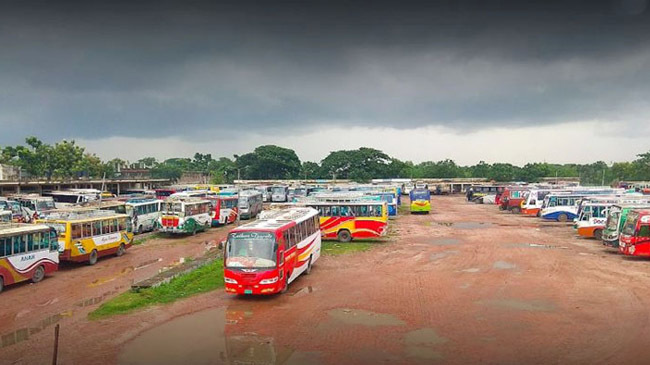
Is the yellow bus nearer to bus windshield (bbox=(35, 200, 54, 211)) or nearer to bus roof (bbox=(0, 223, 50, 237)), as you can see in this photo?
bus roof (bbox=(0, 223, 50, 237))

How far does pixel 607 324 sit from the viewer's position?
14.4 meters

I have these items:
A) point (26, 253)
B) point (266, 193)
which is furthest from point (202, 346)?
point (266, 193)

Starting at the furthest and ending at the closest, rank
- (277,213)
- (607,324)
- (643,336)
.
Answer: (277,213)
(607,324)
(643,336)

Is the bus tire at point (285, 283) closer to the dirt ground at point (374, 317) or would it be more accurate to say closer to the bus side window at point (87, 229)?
the dirt ground at point (374, 317)

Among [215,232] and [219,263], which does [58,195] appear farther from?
[219,263]

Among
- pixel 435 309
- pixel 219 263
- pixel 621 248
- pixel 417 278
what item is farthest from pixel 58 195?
pixel 621 248

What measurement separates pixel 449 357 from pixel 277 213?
40.5 ft

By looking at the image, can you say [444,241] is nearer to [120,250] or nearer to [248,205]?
[120,250]

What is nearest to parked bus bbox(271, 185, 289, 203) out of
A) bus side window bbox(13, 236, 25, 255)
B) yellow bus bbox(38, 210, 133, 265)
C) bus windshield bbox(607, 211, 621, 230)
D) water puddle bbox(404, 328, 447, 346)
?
yellow bus bbox(38, 210, 133, 265)

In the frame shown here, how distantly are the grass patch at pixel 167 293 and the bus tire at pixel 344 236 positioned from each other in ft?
35.5

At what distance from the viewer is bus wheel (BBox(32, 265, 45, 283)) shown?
20125 millimetres

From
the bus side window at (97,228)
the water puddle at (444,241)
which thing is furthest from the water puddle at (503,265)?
the bus side window at (97,228)

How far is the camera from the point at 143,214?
122 ft

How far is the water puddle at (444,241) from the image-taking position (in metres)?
30.1
